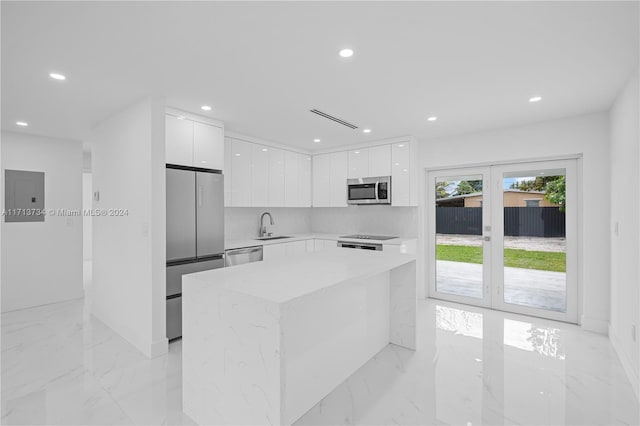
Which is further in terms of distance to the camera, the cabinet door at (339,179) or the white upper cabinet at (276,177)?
the cabinet door at (339,179)

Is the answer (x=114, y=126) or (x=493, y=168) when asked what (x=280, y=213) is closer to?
(x=114, y=126)

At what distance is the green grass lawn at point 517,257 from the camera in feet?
12.5

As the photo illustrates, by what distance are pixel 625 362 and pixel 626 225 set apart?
1.13m

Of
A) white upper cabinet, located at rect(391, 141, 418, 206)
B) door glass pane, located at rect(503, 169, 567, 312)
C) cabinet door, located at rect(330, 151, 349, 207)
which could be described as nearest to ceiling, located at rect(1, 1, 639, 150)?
door glass pane, located at rect(503, 169, 567, 312)

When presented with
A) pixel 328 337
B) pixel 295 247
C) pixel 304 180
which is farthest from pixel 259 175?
pixel 328 337

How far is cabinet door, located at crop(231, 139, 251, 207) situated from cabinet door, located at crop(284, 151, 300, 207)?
2.50ft

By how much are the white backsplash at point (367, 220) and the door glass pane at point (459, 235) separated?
1.33 feet

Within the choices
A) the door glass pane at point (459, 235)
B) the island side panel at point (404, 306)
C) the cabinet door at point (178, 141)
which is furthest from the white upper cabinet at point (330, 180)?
the cabinet door at point (178, 141)

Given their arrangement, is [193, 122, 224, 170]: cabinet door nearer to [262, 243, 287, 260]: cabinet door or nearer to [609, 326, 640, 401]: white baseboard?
[262, 243, 287, 260]: cabinet door

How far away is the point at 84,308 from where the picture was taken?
4.20 meters

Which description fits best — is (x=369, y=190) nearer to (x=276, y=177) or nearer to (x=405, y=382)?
(x=276, y=177)

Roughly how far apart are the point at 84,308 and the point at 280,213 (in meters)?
3.06

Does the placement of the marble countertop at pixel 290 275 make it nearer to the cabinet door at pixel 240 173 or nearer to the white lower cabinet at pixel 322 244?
the cabinet door at pixel 240 173

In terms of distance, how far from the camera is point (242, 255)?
3.94 m
